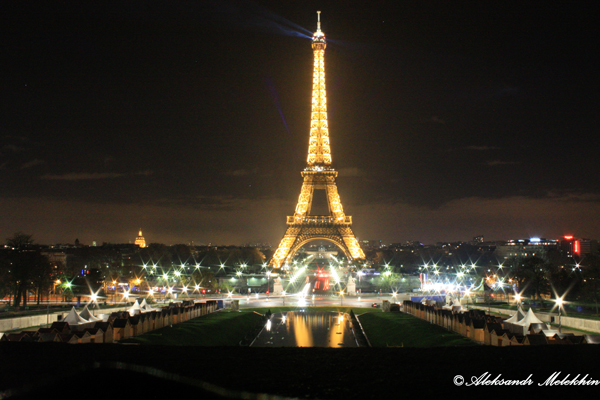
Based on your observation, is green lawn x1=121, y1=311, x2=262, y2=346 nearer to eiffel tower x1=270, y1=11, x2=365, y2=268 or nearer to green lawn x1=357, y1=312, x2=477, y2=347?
green lawn x1=357, y1=312, x2=477, y2=347

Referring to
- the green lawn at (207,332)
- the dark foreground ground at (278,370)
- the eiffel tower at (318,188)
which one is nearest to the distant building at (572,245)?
the eiffel tower at (318,188)

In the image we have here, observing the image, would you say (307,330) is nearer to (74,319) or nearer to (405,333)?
(405,333)

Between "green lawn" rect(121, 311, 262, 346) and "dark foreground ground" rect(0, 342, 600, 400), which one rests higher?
"dark foreground ground" rect(0, 342, 600, 400)

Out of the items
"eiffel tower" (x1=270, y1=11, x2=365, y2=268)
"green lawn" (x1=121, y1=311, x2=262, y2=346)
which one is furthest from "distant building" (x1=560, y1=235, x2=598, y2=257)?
"green lawn" (x1=121, y1=311, x2=262, y2=346)

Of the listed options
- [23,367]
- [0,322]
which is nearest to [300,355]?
[23,367]

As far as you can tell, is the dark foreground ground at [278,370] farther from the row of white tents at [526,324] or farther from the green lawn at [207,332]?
the green lawn at [207,332]

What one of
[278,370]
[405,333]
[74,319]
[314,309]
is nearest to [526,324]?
[405,333]
